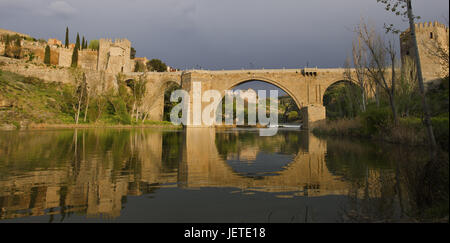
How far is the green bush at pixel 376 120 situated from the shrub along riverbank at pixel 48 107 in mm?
24189

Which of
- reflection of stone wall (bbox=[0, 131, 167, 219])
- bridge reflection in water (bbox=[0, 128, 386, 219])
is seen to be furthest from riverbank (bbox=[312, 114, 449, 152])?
reflection of stone wall (bbox=[0, 131, 167, 219])

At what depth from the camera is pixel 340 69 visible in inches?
1358

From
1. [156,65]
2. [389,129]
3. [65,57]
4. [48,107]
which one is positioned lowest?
[389,129]

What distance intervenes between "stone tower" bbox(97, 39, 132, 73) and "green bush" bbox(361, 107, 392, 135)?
4020 cm

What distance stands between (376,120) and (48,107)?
30781 millimetres

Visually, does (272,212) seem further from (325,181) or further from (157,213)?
(325,181)

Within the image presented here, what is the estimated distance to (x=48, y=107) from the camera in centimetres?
2917

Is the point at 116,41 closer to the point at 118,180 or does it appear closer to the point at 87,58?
the point at 87,58

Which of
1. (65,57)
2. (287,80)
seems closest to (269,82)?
(287,80)

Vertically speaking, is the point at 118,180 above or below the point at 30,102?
below

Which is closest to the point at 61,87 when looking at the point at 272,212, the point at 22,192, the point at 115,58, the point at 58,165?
the point at 115,58

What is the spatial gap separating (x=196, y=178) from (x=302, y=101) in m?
32.2

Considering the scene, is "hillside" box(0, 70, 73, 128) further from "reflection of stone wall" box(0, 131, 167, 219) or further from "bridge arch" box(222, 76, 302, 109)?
"reflection of stone wall" box(0, 131, 167, 219)

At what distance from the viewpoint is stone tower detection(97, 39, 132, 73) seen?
4491 cm
